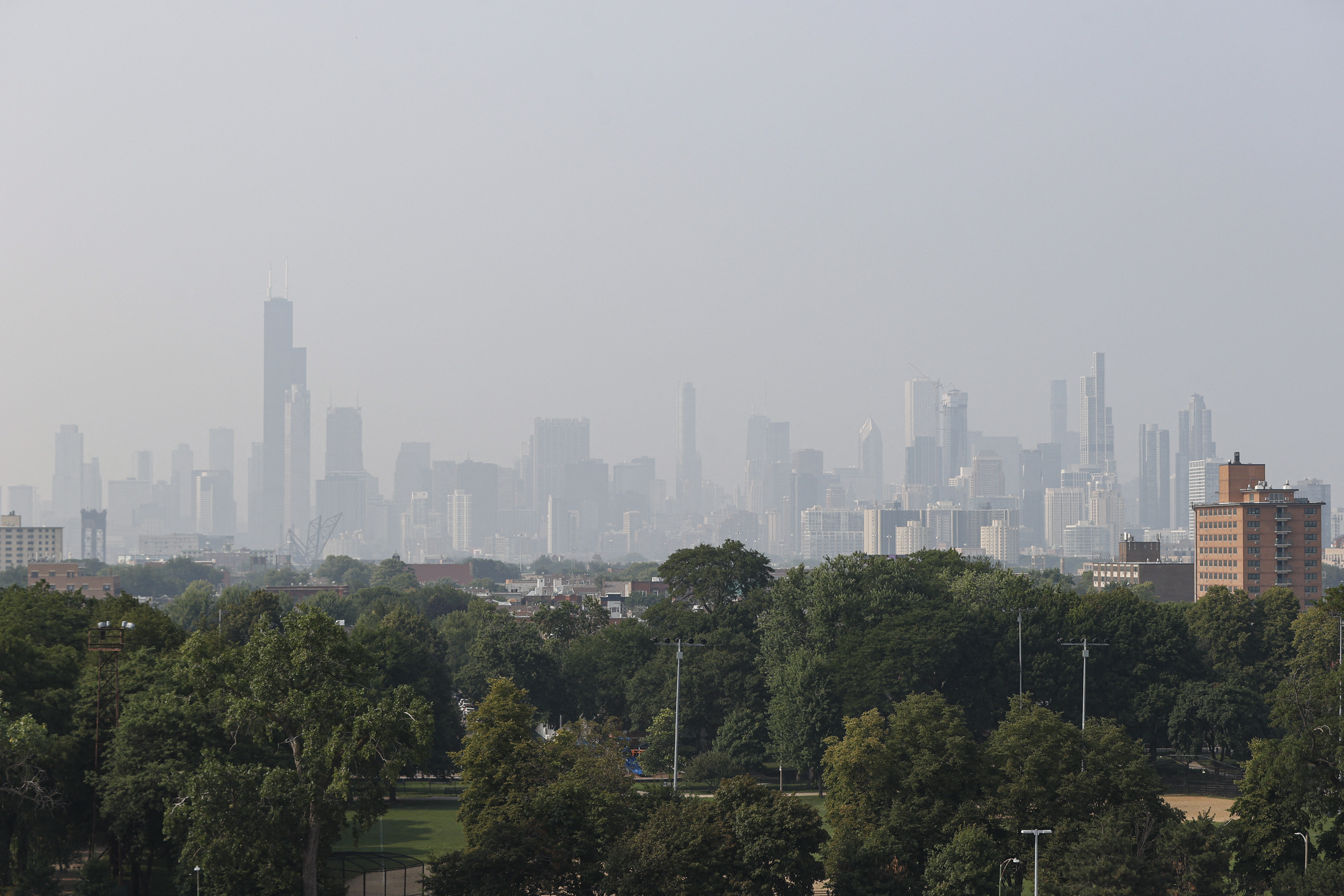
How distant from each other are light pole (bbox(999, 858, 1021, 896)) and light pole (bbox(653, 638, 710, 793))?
15.4m

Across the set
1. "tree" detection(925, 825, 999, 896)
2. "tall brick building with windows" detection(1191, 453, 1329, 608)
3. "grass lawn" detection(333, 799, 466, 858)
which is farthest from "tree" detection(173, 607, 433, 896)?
"tall brick building with windows" detection(1191, 453, 1329, 608)

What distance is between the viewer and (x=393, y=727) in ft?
92.6

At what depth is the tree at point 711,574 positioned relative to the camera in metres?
65.7

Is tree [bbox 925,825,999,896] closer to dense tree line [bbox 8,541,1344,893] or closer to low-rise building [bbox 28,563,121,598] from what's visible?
dense tree line [bbox 8,541,1344,893]

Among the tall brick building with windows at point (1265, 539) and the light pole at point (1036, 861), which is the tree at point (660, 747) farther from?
the tall brick building with windows at point (1265, 539)

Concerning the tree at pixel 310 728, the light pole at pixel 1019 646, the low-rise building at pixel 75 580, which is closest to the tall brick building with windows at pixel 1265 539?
the light pole at pixel 1019 646

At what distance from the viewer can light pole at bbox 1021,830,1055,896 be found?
28.9 m

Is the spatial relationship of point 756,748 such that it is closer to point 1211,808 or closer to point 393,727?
point 1211,808

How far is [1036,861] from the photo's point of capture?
2891cm

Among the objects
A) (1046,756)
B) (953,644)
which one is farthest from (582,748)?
(953,644)

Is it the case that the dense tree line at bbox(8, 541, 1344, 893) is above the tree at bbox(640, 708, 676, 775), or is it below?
above

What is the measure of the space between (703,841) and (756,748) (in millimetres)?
23124

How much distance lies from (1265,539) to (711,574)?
58.2m

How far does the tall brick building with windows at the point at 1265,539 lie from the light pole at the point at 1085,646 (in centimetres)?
5327
